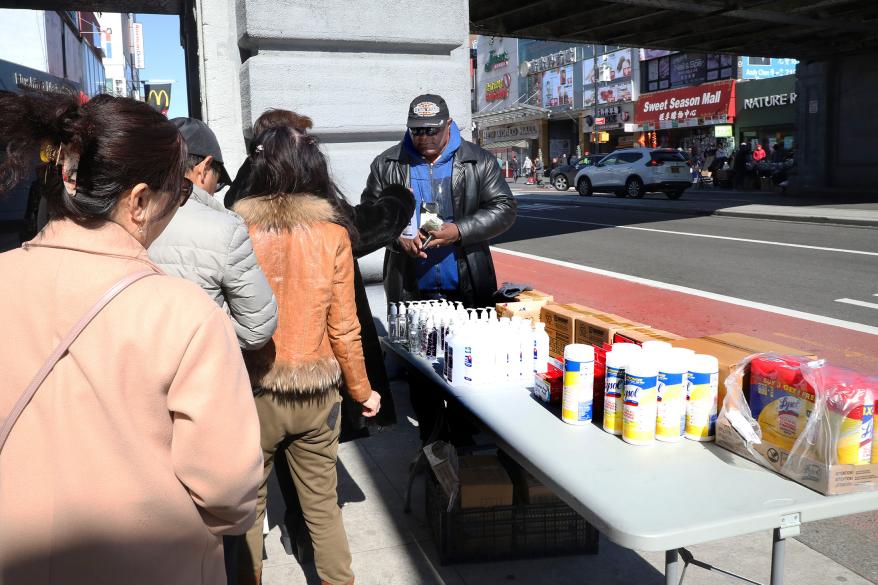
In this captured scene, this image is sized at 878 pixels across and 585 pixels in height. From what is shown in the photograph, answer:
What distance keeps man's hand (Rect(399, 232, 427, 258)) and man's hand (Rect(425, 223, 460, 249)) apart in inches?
2.3

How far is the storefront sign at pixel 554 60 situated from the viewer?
2002 inches

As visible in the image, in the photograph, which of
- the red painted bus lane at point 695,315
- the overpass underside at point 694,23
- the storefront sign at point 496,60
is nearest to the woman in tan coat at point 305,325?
the red painted bus lane at point 695,315

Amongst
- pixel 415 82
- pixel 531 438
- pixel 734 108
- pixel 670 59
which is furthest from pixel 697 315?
pixel 670 59

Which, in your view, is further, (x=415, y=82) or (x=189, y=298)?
(x=415, y=82)

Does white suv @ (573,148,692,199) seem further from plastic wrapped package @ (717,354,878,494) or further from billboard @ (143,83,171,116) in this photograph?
plastic wrapped package @ (717,354,878,494)

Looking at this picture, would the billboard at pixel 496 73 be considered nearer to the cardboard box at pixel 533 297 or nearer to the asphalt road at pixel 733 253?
the asphalt road at pixel 733 253

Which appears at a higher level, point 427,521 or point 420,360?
point 420,360

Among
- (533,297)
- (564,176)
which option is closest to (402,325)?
(533,297)

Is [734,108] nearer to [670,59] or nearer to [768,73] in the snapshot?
[768,73]

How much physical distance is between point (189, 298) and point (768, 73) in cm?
4332

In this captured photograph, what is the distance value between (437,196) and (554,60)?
5171cm

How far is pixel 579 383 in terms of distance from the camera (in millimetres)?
2637

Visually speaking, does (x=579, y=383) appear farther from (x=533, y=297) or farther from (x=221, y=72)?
(x=221, y=72)

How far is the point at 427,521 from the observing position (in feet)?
12.6
